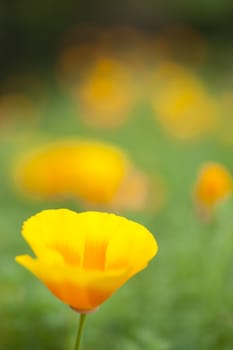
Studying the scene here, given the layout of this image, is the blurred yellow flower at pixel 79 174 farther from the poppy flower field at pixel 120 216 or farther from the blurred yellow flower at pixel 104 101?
the blurred yellow flower at pixel 104 101

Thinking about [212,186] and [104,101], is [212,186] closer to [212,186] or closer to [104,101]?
[212,186]

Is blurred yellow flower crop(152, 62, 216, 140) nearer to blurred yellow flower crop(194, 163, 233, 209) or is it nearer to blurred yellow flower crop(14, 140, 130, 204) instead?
blurred yellow flower crop(14, 140, 130, 204)

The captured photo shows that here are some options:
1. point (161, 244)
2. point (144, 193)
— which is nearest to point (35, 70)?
point (144, 193)

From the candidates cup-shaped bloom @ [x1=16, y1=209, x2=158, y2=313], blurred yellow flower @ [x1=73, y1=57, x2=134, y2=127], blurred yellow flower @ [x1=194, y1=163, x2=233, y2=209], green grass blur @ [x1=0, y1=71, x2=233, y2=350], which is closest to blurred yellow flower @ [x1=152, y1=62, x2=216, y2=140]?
blurred yellow flower @ [x1=73, y1=57, x2=134, y2=127]

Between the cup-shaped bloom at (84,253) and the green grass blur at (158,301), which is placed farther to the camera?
the green grass blur at (158,301)

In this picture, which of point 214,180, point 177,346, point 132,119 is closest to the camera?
point 177,346

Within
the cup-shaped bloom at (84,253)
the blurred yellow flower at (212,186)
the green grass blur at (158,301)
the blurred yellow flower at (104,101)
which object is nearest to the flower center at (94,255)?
the cup-shaped bloom at (84,253)

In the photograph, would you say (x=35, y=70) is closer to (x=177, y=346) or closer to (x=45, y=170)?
(x=45, y=170)

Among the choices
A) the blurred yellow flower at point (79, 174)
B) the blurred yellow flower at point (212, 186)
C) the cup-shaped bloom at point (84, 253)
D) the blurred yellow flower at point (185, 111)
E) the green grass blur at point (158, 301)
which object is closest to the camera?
the cup-shaped bloom at point (84, 253)
